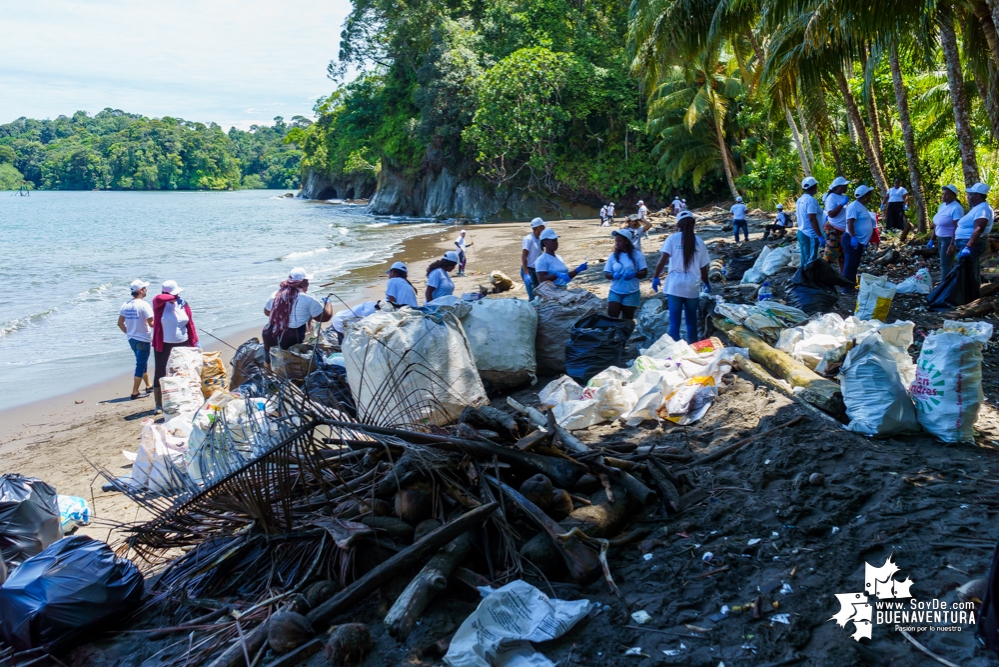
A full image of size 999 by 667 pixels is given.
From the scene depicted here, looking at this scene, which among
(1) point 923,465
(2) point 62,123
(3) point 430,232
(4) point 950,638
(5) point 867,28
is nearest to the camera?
(4) point 950,638

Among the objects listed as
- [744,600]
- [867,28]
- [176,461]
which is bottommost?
[176,461]

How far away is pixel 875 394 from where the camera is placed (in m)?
4.39

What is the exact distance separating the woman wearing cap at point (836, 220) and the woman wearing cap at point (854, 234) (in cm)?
26

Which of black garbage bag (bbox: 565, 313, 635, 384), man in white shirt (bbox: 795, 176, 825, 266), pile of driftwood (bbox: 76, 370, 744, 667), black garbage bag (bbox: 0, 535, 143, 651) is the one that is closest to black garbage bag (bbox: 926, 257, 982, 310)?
man in white shirt (bbox: 795, 176, 825, 266)

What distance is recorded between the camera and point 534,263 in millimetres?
8766

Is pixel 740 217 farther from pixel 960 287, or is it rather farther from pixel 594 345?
pixel 594 345

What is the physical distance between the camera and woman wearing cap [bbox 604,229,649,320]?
6.91 meters

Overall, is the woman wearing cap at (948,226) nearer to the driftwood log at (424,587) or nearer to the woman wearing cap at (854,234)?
the woman wearing cap at (854,234)

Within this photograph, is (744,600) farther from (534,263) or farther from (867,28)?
(867,28)

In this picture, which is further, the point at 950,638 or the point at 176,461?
the point at 176,461

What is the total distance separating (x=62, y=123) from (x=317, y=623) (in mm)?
183159

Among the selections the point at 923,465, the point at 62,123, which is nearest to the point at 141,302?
the point at 923,465

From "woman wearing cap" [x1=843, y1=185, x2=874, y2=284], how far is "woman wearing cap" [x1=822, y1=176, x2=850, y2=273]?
26 centimetres

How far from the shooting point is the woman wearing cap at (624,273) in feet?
22.7
